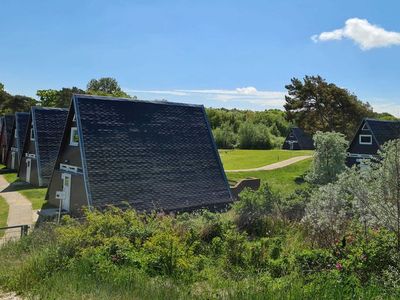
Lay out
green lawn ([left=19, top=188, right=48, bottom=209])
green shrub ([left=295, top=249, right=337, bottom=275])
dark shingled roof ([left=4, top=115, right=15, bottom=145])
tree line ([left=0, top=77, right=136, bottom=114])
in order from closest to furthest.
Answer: green shrub ([left=295, top=249, right=337, bottom=275]), green lawn ([left=19, top=188, right=48, bottom=209]), dark shingled roof ([left=4, top=115, right=15, bottom=145]), tree line ([left=0, top=77, right=136, bottom=114])

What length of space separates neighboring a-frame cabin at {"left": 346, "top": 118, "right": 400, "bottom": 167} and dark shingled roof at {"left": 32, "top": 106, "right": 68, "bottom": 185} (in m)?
25.0

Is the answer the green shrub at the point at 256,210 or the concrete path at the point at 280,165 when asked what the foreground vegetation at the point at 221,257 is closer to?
the green shrub at the point at 256,210

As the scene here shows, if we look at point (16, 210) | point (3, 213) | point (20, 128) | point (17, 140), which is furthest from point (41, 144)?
point (3, 213)

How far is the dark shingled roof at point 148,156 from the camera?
63.0 ft

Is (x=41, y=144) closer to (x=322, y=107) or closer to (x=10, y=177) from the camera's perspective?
(x=10, y=177)

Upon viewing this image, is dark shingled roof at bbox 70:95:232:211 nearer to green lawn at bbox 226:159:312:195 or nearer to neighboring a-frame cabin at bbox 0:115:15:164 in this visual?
green lawn at bbox 226:159:312:195

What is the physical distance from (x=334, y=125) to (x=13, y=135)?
118 feet

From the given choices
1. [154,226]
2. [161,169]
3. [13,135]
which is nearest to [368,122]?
[161,169]

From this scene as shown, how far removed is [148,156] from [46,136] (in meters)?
15.8

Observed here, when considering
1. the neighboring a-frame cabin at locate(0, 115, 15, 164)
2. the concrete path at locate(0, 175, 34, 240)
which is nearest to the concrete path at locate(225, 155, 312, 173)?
the concrete path at locate(0, 175, 34, 240)

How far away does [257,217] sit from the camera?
44.1 ft

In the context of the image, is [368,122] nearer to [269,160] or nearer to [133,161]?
[269,160]

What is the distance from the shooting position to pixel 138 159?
2052cm

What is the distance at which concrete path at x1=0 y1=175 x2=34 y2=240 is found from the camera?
18.9m
